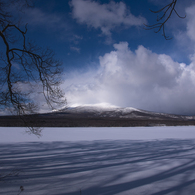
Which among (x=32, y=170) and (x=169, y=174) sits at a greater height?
(x=32, y=170)

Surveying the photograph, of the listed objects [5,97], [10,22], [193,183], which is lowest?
[193,183]

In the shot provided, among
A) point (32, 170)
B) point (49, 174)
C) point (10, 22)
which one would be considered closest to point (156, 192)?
point (49, 174)

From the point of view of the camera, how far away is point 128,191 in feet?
8.23

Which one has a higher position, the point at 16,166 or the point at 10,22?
the point at 10,22

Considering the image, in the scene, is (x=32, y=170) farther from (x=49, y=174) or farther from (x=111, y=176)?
(x=111, y=176)

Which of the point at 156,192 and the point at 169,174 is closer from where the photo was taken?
the point at 156,192

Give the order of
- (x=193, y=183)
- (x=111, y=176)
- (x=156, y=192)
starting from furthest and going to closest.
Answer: (x=111, y=176)
(x=193, y=183)
(x=156, y=192)

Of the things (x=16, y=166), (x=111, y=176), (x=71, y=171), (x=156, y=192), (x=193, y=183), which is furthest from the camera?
(x=16, y=166)

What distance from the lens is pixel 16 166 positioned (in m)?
3.68

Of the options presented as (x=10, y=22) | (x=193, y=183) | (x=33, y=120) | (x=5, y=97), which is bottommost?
(x=193, y=183)

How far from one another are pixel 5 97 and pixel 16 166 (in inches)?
68.4

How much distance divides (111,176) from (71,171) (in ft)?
3.00

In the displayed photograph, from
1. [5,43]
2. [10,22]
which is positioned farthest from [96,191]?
[10,22]

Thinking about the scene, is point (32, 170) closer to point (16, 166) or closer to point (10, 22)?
point (16, 166)
